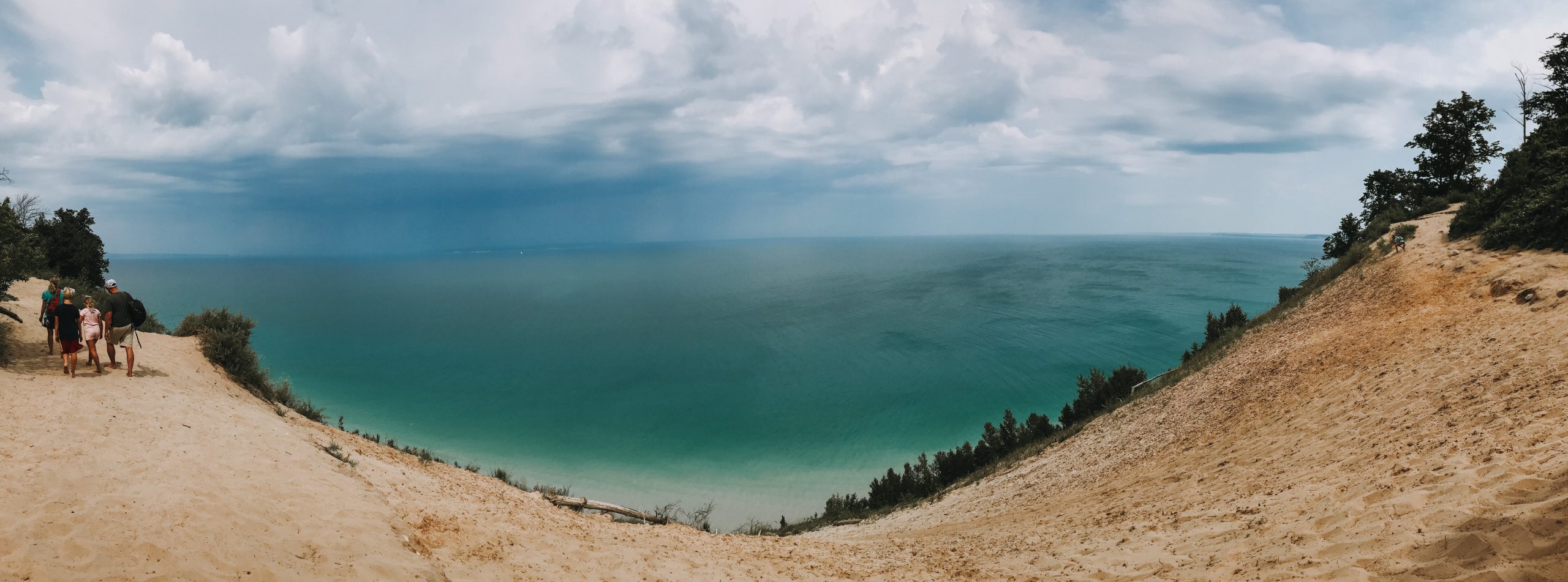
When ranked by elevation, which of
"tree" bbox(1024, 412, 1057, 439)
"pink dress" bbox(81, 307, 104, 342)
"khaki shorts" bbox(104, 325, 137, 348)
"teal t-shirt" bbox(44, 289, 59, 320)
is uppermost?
"teal t-shirt" bbox(44, 289, 59, 320)

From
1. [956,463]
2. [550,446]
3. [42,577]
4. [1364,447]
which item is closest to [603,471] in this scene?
[550,446]

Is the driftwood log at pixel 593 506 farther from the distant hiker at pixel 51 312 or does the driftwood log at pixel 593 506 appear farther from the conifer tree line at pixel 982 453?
the distant hiker at pixel 51 312

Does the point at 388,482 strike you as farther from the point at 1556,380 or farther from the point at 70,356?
the point at 1556,380

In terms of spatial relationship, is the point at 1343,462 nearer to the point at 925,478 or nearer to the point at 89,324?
the point at 925,478

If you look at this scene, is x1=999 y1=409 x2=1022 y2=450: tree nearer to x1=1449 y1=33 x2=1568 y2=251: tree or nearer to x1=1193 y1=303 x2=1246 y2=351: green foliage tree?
x1=1193 y1=303 x2=1246 y2=351: green foliage tree

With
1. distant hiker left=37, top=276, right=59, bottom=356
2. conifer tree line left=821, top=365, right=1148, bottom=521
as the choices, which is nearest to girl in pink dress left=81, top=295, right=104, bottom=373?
distant hiker left=37, top=276, right=59, bottom=356

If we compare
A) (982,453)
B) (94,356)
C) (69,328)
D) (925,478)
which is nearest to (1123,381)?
(982,453)

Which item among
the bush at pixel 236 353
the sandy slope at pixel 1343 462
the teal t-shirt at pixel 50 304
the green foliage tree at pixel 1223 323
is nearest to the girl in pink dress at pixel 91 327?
the teal t-shirt at pixel 50 304
